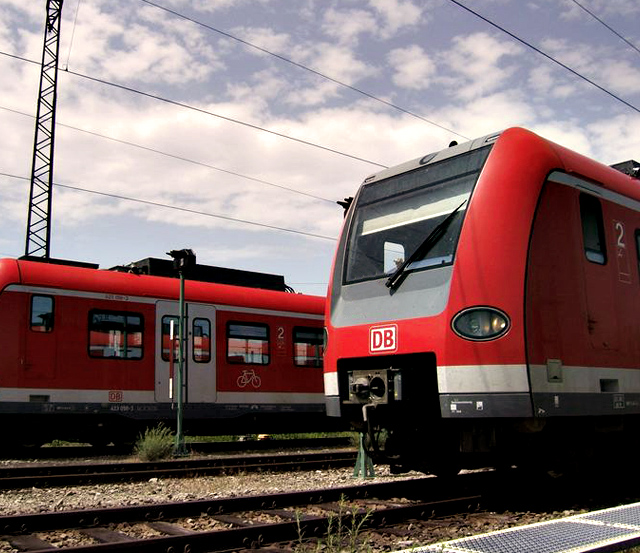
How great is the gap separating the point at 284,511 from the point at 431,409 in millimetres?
1619

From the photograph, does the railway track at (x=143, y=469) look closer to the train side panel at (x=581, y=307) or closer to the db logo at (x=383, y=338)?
the db logo at (x=383, y=338)

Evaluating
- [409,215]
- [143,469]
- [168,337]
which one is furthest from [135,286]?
[409,215]

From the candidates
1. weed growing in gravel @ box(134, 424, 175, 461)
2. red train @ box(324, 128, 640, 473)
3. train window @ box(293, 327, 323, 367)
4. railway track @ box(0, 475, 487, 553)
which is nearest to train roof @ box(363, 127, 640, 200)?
red train @ box(324, 128, 640, 473)

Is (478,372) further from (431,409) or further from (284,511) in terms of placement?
(284,511)

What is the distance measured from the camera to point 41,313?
→ 12.2 meters

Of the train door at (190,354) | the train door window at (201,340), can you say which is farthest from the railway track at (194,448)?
the train door window at (201,340)

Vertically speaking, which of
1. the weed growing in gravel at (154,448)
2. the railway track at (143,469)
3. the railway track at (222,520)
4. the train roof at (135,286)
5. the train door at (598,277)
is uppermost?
the train roof at (135,286)

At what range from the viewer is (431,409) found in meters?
6.40

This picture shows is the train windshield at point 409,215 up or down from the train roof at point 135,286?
down

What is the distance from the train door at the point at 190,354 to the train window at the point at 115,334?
421mm

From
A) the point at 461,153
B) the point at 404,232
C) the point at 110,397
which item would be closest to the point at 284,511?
the point at 404,232

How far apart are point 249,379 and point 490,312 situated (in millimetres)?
9332

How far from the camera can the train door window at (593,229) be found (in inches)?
270

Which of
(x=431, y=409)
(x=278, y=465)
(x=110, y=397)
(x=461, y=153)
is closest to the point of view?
(x=431, y=409)
